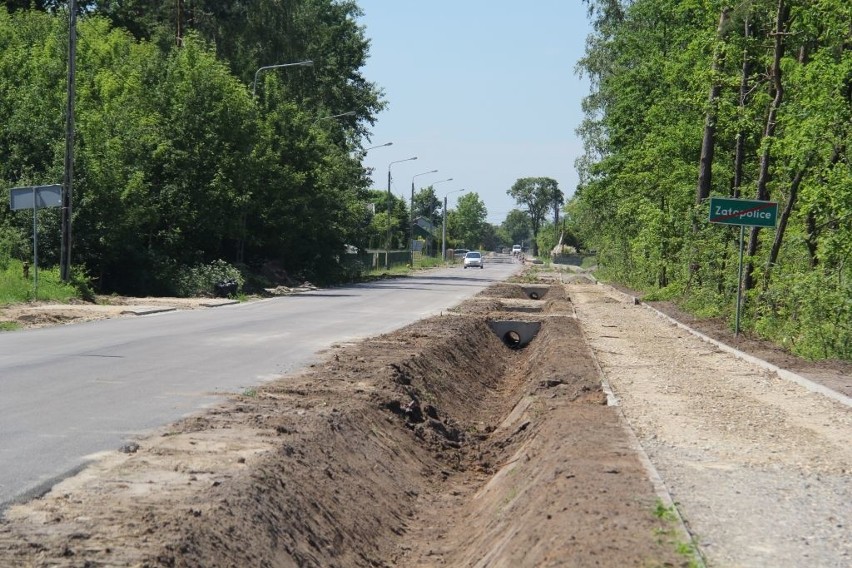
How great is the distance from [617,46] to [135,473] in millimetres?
41907

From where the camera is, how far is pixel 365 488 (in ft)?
33.3

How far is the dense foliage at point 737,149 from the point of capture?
2039 centimetres

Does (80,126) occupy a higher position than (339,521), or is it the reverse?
(80,126)

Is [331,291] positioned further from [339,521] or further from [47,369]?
[339,521]

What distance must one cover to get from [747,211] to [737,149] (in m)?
10.9

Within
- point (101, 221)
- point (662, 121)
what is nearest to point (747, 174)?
point (662, 121)

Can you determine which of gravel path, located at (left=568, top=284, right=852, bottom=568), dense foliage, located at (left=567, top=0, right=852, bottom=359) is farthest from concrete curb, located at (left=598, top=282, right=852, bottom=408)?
dense foliage, located at (left=567, top=0, right=852, bottom=359)

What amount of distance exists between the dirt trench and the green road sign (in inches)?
271

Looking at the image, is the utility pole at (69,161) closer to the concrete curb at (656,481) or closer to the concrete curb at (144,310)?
the concrete curb at (144,310)

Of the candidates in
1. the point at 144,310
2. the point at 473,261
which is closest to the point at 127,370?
the point at 144,310

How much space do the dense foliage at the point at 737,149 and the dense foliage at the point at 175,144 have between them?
13966 millimetres

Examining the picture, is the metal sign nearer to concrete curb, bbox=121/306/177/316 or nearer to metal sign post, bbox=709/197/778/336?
concrete curb, bbox=121/306/177/316

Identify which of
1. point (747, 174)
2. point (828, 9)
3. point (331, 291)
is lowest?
point (331, 291)

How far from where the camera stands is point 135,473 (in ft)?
27.6
